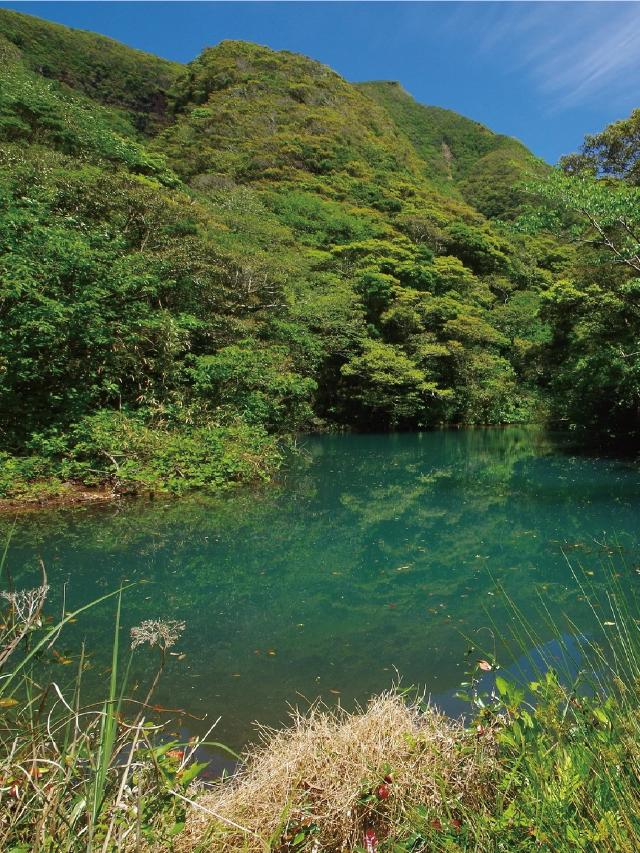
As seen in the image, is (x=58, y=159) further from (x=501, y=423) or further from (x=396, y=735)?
(x=501, y=423)

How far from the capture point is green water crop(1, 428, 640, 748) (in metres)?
3.63

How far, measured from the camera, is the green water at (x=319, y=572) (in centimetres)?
363

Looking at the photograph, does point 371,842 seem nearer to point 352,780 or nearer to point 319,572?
point 352,780

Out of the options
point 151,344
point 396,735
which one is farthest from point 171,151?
point 396,735

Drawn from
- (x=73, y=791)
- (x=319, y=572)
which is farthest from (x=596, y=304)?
(x=73, y=791)

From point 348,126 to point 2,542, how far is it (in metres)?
40.4

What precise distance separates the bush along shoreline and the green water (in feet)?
3.90

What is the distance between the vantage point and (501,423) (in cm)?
2531

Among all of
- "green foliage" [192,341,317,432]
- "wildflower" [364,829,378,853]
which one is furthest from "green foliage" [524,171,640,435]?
"wildflower" [364,829,378,853]

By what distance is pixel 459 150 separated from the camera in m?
54.7

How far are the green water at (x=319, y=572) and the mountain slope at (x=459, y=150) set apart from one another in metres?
36.6

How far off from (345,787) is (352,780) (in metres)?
0.05

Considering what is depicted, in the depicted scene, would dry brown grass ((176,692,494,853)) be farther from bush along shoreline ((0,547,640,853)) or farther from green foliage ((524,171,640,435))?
green foliage ((524,171,640,435))

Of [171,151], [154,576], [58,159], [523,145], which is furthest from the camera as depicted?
[523,145]
